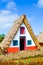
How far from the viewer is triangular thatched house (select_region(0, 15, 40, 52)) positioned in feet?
113

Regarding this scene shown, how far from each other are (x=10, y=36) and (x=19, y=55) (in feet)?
10.7

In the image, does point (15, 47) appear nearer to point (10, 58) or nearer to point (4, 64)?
point (10, 58)

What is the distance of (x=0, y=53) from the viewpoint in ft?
107

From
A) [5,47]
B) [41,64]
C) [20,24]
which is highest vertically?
[20,24]

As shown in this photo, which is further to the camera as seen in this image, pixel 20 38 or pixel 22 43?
pixel 22 43

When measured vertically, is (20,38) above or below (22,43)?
above

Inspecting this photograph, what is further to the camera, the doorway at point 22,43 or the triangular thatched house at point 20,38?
the doorway at point 22,43

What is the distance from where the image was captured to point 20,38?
1468 inches

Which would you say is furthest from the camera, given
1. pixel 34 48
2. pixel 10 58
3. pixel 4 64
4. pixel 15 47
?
pixel 34 48

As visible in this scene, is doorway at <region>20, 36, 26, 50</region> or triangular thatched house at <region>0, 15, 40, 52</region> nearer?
triangular thatched house at <region>0, 15, 40, 52</region>

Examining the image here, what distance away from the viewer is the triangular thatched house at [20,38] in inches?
1357

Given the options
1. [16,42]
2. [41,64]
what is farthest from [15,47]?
[41,64]

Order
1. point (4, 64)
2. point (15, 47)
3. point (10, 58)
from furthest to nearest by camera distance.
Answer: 1. point (15, 47)
2. point (10, 58)
3. point (4, 64)

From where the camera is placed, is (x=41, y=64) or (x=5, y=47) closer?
(x=41, y=64)
